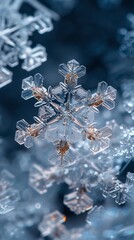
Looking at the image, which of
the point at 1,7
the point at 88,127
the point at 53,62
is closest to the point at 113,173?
the point at 88,127

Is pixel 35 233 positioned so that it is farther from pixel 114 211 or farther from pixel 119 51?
pixel 119 51

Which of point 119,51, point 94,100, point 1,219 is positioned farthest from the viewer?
point 119,51

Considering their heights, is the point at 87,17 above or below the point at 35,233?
above

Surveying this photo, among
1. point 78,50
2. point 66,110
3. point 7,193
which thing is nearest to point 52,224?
point 7,193

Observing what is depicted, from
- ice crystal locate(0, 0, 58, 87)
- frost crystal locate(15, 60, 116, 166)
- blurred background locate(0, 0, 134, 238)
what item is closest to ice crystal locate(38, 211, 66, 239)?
blurred background locate(0, 0, 134, 238)

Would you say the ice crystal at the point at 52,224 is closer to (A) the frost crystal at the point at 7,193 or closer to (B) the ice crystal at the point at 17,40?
(A) the frost crystal at the point at 7,193

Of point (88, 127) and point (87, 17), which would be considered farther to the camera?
point (87, 17)
